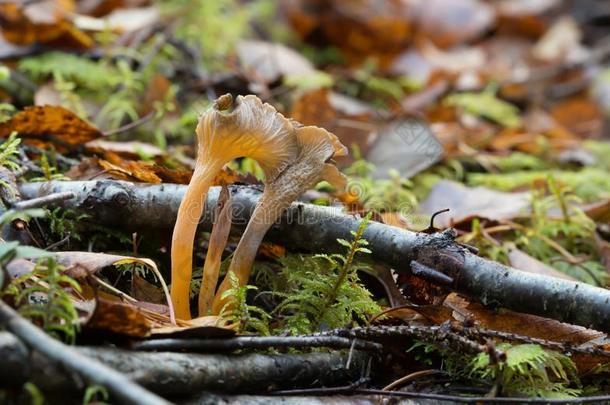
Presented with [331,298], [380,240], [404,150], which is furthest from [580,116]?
[331,298]

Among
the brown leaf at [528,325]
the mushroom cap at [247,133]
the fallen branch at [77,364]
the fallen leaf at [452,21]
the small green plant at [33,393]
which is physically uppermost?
the fallen leaf at [452,21]

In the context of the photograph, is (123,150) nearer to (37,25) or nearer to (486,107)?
(37,25)

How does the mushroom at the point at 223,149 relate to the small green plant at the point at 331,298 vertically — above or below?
above

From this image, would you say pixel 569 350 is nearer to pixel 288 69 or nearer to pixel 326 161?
pixel 326 161

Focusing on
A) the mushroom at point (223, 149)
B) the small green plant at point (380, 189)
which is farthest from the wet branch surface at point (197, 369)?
the small green plant at point (380, 189)

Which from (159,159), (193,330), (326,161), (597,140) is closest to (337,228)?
(326,161)

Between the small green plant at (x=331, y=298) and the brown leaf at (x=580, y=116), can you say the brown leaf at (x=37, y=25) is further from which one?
the brown leaf at (x=580, y=116)
